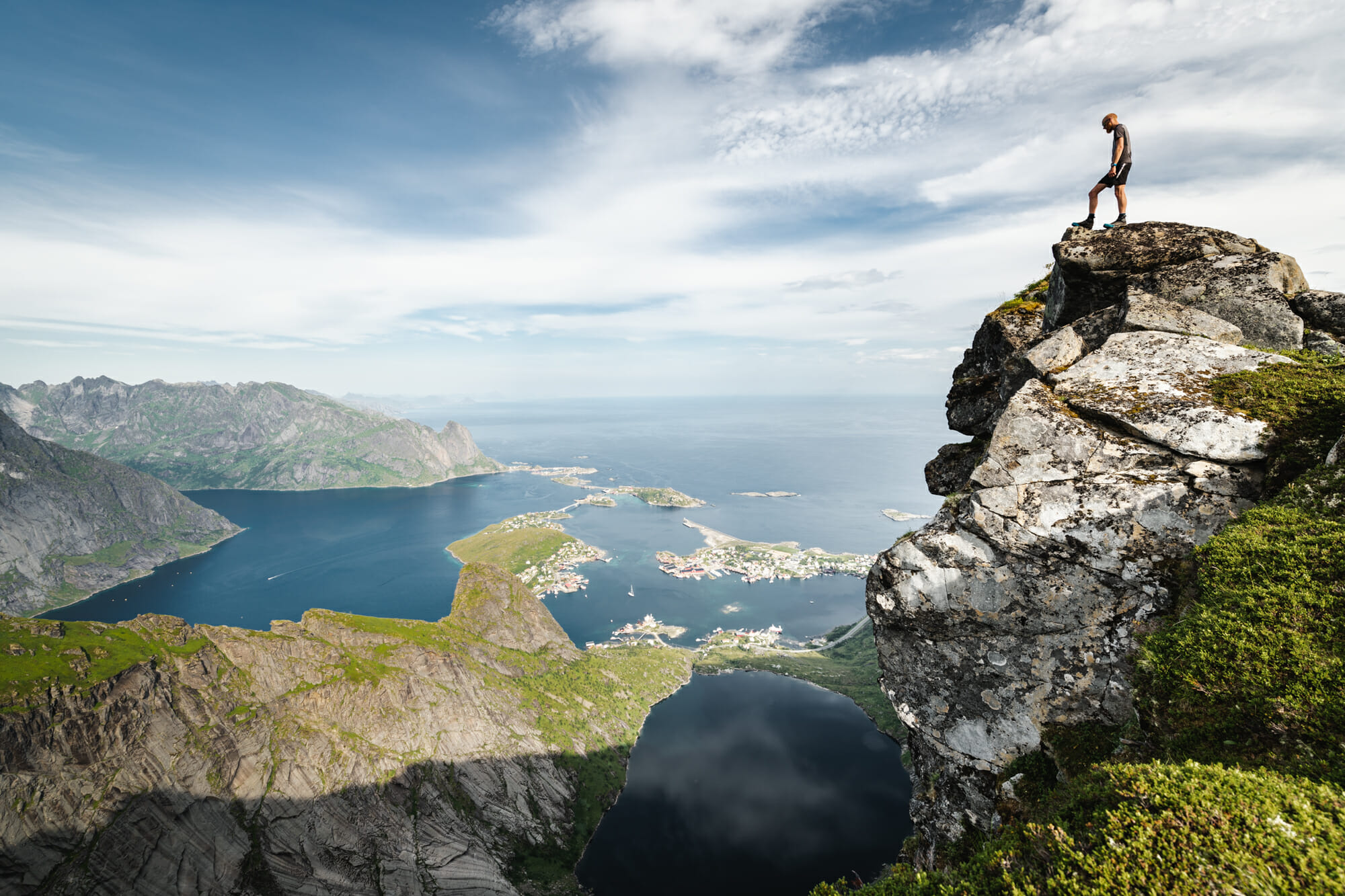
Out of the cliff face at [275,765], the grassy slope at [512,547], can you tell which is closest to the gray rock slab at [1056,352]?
the cliff face at [275,765]

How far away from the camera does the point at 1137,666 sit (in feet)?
29.8

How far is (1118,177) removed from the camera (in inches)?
602

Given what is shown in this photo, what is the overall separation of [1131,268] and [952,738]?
15.0 meters

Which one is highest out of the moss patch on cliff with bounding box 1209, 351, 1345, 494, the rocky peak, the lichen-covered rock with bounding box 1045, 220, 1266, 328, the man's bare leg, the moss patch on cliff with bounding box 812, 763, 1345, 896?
the man's bare leg

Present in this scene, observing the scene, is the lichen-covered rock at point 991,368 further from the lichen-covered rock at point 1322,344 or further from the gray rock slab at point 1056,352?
the lichen-covered rock at point 1322,344

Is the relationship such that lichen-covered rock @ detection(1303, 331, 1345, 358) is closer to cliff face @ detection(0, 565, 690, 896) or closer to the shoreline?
Answer: cliff face @ detection(0, 565, 690, 896)

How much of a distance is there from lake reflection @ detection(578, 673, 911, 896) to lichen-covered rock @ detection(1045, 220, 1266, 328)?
68.9 metres

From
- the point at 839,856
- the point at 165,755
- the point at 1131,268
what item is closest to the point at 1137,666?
the point at 1131,268

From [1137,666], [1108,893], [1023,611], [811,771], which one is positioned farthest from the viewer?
[811,771]

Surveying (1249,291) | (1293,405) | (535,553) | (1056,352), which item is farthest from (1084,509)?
(535,553)

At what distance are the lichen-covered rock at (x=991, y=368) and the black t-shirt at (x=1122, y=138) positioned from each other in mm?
5054

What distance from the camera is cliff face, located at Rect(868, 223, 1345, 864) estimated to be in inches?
423

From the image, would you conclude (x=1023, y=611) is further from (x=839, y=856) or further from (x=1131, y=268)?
(x=839, y=856)

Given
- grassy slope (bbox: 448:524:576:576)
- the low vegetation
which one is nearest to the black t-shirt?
the low vegetation
